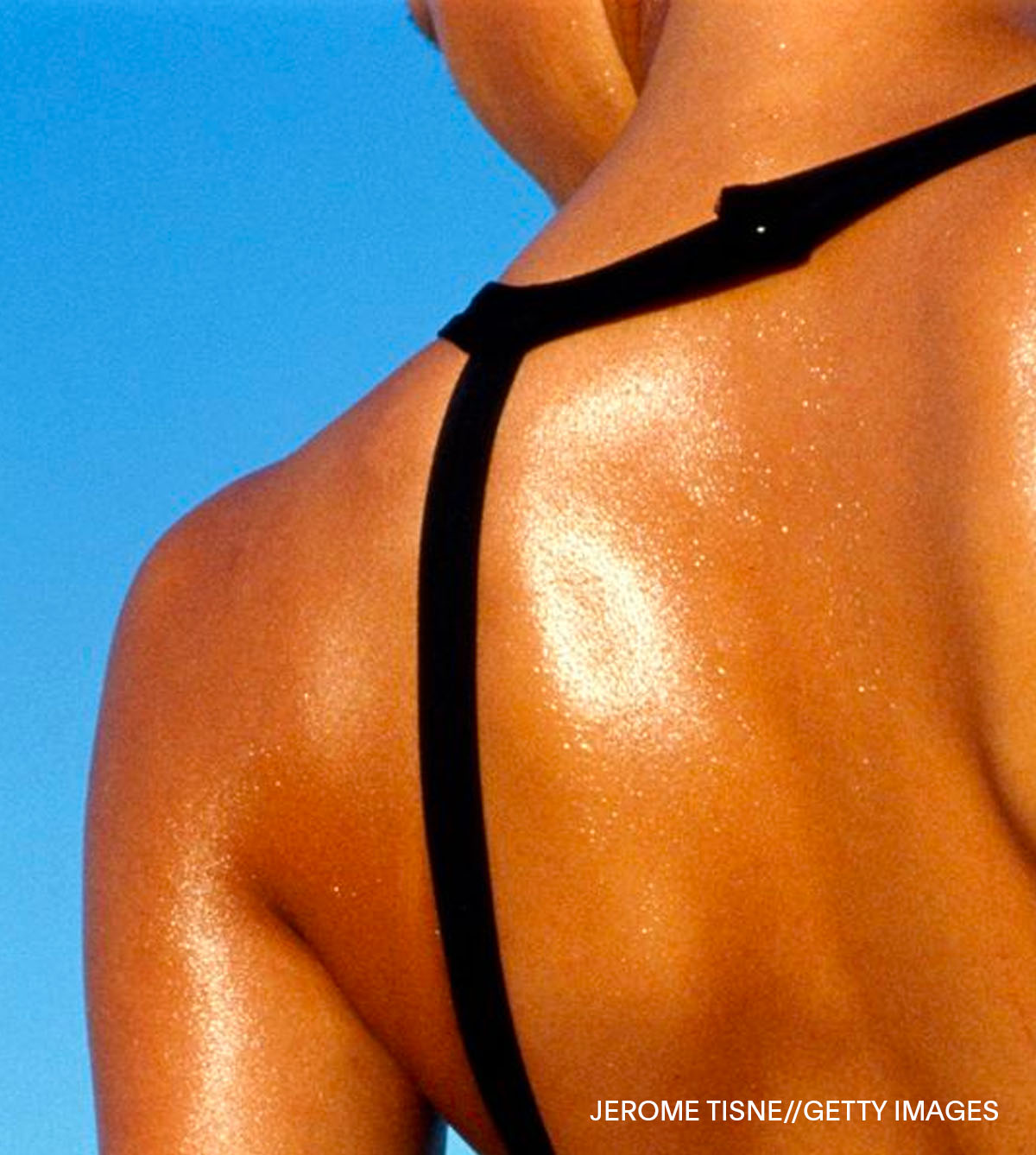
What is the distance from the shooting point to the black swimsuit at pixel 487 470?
1.29 metres

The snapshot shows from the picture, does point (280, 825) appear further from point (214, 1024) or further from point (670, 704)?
point (670, 704)

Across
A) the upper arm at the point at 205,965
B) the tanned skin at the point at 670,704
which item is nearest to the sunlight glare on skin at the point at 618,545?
the tanned skin at the point at 670,704

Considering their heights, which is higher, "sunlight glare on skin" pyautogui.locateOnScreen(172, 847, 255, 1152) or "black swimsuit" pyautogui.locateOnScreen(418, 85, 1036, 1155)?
"black swimsuit" pyautogui.locateOnScreen(418, 85, 1036, 1155)

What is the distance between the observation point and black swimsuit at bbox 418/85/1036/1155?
1.29 m

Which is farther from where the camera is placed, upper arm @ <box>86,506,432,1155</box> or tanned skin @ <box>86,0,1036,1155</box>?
upper arm @ <box>86,506,432,1155</box>

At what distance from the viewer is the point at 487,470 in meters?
1.33

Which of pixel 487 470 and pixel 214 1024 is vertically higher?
pixel 487 470

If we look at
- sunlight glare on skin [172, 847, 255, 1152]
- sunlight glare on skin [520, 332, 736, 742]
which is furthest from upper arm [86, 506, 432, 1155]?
sunlight glare on skin [520, 332, 736, 742]

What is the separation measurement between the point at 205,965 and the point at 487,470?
1.03 ft

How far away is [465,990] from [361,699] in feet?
0.54

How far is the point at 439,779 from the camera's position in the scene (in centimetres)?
130

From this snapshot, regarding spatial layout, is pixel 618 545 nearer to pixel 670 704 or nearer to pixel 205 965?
pixel 670 704

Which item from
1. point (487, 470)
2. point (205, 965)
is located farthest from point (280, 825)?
point (487, 470)

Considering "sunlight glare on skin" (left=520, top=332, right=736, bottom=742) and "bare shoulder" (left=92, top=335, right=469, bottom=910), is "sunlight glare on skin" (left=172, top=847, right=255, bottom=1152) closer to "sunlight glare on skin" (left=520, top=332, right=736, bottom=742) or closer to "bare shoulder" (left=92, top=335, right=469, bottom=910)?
"bare shoulder" (left=92, top=335, right=469, bottom=910)
